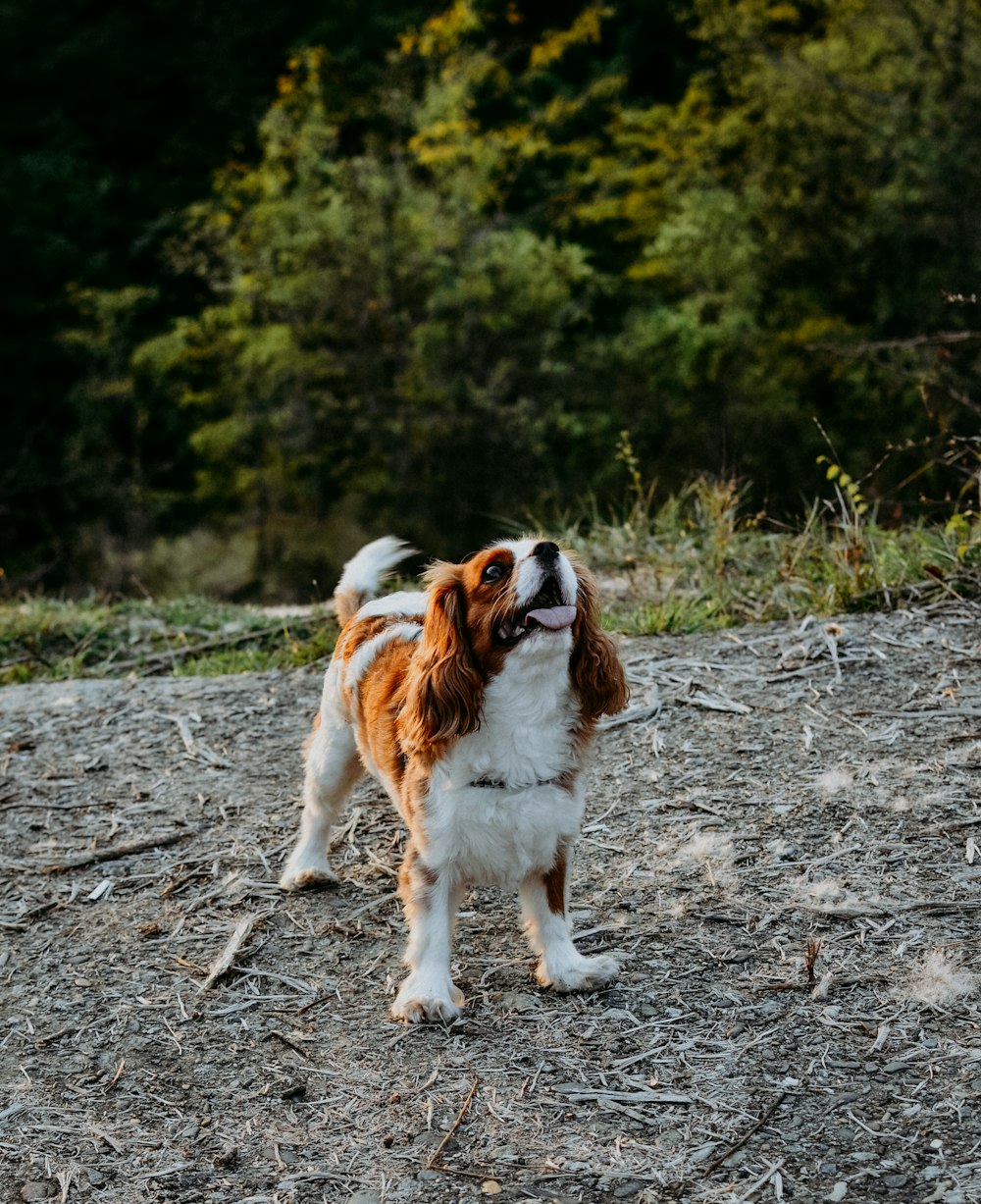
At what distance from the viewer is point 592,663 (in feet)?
10.6

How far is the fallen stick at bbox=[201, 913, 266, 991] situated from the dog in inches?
23.3

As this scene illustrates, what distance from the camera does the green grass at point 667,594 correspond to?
585cm

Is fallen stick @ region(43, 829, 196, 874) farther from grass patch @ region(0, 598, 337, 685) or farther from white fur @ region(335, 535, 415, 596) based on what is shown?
grass patch @ region(0, 598, 337, 685)

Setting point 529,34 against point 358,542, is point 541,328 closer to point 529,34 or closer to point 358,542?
point 358,542

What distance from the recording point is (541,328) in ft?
60.3

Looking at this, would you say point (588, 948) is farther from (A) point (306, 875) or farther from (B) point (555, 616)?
(B) point (555, 616)

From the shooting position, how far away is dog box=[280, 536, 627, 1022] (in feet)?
10.2

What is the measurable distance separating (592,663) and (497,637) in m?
0.27

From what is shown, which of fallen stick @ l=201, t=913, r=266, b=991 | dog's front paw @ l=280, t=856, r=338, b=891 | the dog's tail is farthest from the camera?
the dog's tail

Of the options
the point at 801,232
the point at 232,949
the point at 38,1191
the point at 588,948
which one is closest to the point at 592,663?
the point at 588,948

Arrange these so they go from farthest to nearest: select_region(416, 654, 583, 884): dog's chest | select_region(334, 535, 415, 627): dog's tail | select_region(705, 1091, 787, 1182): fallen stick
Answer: select_region(334, 535, 415, 627): dog's tail < select_region(416, 654, 583, 884): dog's chest < select_region(705, 1091, 787, 1182): fallen stick

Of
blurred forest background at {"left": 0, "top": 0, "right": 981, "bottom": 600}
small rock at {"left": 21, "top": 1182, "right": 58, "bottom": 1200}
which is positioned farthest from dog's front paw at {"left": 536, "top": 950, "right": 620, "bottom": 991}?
blurred forest background at {"left": 0, "top": 0, "right": 981, "bottom": 600}

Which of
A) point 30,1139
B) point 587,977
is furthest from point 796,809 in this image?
point 30,1139

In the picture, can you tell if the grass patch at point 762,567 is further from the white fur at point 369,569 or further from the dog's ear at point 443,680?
the dog's ear at point 443,680
